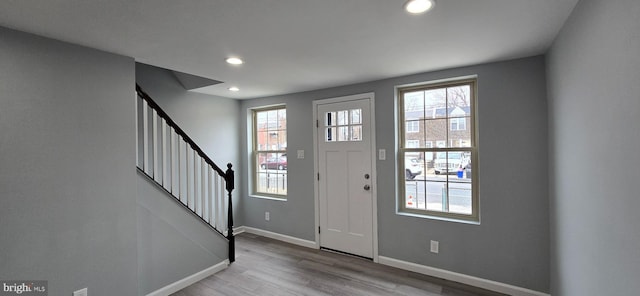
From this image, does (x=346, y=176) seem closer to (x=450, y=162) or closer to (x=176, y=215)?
(x=450, y=162)

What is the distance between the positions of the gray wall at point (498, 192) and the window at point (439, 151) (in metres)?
0.14

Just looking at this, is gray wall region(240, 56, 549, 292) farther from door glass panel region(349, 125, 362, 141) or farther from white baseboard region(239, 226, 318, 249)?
white baseboard region(239, 226, 318, 249)

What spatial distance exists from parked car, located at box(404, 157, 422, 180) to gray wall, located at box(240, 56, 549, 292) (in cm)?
17

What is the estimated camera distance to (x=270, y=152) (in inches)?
179

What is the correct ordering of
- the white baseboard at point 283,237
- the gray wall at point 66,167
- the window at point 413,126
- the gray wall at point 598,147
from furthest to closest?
the white baseboard at point 283,237
the window at point 413,126
the gray wall at point 66,167
the gray wall at point 598,147

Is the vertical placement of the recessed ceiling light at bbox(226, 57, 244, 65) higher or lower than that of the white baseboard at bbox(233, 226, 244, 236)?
higher

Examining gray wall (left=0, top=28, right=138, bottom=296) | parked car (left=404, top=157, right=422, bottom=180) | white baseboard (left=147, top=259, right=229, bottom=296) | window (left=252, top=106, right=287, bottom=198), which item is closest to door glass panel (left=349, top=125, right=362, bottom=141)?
parked car (left=404, top=157, right=422, bottom=180)

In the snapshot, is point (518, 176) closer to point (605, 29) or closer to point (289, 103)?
point (605, 29)

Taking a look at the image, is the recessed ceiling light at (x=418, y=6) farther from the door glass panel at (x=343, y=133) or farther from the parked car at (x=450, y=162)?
the door glass panel at (x=343, y=133)

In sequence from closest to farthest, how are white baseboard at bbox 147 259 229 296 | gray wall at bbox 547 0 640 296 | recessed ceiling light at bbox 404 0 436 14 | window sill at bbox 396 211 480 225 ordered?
gray wall at bbox 547 0 640 296 → recessed ceiling light at bbox 404 0 436 14 → white baseboard at bbox 147 259 229 296 → window sill at bbox 396 211 480 225

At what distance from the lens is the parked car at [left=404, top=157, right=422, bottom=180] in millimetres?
3215

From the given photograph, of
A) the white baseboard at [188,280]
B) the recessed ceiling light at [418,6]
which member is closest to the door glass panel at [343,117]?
the recessed ceiling light at [418,6]

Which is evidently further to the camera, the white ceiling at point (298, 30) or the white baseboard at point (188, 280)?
the white baseboard at point (188, 280)

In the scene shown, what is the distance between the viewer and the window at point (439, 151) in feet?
9.63
